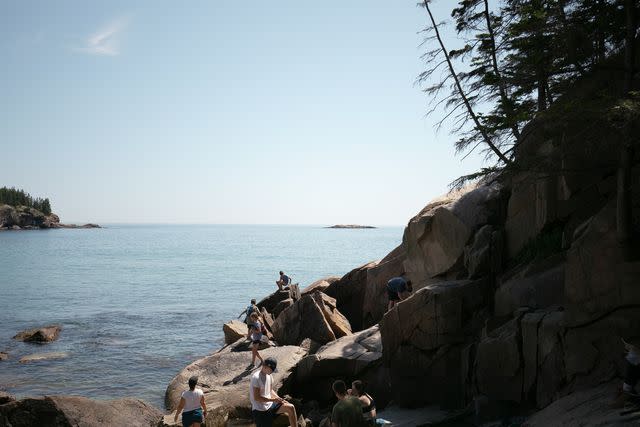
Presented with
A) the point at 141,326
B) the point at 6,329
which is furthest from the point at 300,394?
the point at 6,329

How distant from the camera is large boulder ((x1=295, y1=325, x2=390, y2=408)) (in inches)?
667

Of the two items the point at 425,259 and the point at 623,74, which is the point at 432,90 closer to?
the point at 425,259

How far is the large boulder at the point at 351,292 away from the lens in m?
28.5

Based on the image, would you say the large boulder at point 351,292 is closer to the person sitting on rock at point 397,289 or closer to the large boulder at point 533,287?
the person sitting on rock at point 397,289

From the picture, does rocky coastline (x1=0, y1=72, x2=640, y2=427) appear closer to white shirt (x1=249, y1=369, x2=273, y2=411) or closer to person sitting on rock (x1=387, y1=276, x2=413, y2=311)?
person sitting on rock (x1=387, y1=276, x2=413, y2=311)

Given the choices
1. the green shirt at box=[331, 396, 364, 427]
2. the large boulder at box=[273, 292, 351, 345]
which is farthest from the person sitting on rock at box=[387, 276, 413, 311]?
the green shirt at box=[331, 396, 364, 427]

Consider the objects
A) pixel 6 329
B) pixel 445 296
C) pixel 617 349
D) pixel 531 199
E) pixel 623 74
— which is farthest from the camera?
pixel 6 329

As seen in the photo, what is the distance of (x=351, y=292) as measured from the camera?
95.4ft

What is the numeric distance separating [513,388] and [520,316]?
5.56ft

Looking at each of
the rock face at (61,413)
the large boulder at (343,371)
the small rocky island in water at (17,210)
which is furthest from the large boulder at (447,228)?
the small rocky island in water at (17,210)

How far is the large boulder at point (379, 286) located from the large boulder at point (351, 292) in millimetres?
1196

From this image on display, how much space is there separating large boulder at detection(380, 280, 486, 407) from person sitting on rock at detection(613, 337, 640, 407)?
5.24 m

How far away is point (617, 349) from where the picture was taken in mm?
11289

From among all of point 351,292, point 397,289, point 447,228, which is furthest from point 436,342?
point 351,292
